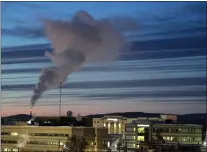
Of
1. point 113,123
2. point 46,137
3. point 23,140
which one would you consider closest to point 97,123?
point 113,123

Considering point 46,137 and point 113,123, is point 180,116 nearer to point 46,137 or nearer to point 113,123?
point 113,123

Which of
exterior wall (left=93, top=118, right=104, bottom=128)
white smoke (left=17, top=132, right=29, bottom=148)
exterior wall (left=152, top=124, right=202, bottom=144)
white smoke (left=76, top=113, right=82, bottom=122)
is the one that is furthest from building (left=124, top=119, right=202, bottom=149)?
white smoke (left=17, top=132, right=29, bottom=148)

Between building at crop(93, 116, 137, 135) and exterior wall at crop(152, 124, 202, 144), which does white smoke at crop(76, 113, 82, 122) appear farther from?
exterior wall at crop(152, 124, 202, 144)

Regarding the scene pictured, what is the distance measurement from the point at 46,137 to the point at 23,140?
30cm

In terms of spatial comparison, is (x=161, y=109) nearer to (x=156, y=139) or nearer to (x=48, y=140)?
(x=156, y=139)

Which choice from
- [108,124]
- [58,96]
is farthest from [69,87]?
[108,124]

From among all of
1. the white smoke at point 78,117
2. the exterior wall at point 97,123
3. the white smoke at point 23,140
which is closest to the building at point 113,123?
the exterior wall at point 97,123

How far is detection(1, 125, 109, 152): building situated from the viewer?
3.65 metres

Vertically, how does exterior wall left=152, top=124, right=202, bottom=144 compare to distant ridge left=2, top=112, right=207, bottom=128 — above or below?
below

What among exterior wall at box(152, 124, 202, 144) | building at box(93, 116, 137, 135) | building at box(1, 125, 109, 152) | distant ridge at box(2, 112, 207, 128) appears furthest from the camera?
building at box(93, 116, 137, 135)

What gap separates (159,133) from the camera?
13.4ft

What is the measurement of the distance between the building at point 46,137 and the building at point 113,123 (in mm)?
71

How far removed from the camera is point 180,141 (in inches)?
144

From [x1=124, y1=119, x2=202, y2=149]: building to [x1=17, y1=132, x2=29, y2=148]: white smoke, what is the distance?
1.15 m
